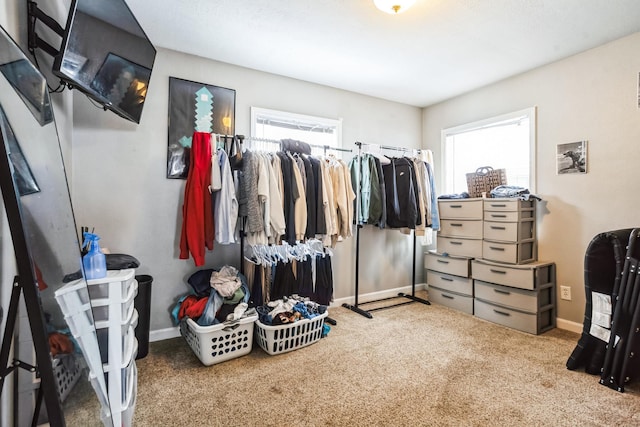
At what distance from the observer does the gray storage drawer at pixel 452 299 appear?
321 centimetres

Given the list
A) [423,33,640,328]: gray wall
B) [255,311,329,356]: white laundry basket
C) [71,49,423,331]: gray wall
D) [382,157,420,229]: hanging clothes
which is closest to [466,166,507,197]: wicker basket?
[423,33,640,328]: gray wall

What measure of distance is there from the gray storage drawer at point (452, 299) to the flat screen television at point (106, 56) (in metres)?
3.32

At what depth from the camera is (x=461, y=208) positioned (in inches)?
130

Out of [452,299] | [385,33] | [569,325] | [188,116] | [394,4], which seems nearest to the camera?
[394,4]

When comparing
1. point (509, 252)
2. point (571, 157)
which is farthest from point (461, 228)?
point (571, 157)

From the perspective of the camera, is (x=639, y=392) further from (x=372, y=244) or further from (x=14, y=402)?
(x=14, y=402)

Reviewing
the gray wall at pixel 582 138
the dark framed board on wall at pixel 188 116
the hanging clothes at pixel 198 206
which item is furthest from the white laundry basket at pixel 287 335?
the gray wall at pixel 582 138

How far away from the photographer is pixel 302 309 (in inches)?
99.1

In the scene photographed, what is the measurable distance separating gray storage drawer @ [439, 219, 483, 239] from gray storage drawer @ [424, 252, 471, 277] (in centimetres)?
25

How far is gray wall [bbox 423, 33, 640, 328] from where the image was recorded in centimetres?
248

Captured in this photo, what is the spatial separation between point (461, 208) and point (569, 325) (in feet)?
4.53

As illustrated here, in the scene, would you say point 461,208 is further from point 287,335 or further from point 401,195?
point 287,335

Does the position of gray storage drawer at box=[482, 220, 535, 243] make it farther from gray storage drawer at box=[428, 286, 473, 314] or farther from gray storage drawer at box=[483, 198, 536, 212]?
Result: gray storage drawer at box=[428, 286, 473, 314]

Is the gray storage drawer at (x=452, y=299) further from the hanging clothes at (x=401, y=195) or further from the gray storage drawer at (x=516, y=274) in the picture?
the hanging clothes at (x=401, y=195)
